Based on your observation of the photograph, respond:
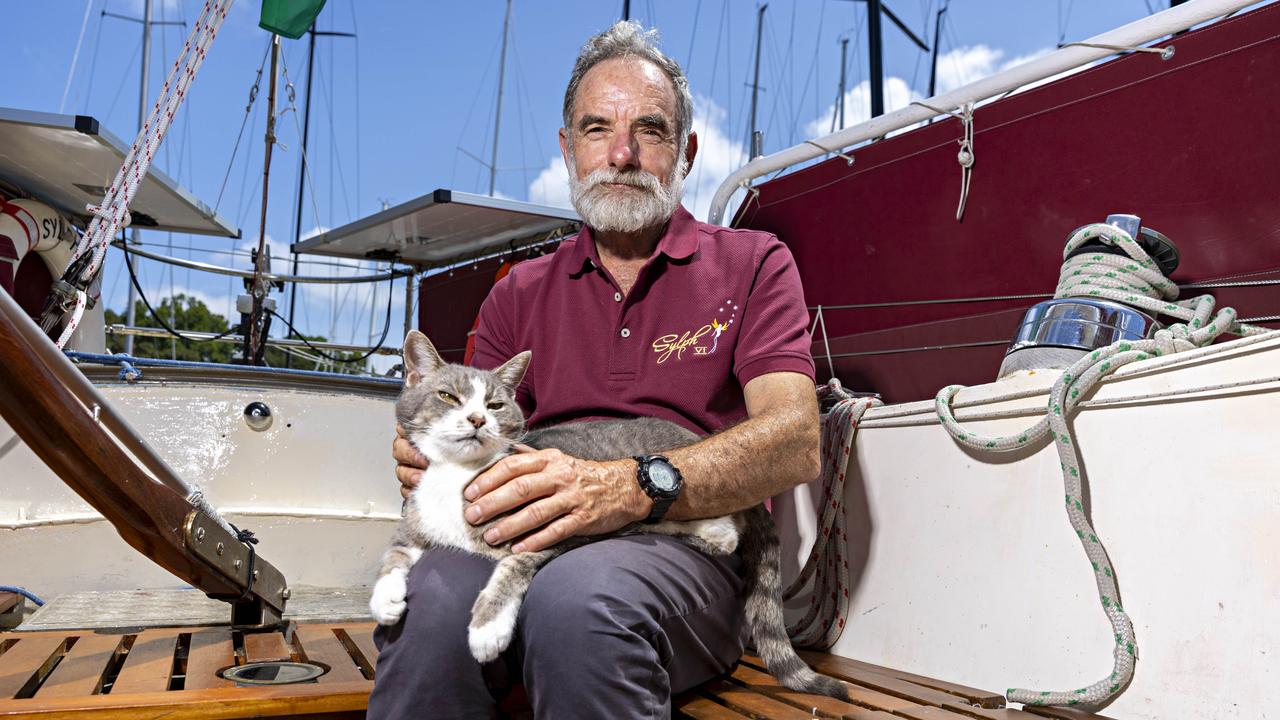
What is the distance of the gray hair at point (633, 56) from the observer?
2160mm

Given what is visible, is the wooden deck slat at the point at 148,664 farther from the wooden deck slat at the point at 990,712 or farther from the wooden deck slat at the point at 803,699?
the wooden deck slat at the point at 990,712

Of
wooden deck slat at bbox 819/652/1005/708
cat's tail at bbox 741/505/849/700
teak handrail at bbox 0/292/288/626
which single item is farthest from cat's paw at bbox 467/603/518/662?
wooden deck slat at bbox 819/652/1005/708

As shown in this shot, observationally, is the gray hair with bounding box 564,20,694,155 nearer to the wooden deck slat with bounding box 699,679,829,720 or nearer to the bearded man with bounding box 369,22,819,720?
the bearded man with bounding box 369,22,819,720

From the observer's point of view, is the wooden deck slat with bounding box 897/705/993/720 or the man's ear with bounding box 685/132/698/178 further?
the man's ear with bounding box 685/132/698/178


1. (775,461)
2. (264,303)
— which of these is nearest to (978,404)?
(775,461)

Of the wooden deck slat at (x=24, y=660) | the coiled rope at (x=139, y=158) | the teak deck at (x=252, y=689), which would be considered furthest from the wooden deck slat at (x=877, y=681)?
the coiled rope at (x=139, y=158)

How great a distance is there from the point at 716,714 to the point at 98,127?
12.0 ft

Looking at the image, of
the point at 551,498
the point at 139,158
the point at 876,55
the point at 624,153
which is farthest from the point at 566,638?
the point at 876,55

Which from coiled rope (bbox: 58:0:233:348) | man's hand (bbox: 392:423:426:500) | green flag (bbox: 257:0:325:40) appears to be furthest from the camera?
green flag (bbox: 257:0:325:40)

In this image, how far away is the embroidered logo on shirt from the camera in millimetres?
1893

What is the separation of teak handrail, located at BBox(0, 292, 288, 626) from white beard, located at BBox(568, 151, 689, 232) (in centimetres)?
115

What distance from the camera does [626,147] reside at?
211 cm

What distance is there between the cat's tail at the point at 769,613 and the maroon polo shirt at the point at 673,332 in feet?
0.90

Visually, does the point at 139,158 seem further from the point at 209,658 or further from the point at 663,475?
the point at 663,475
